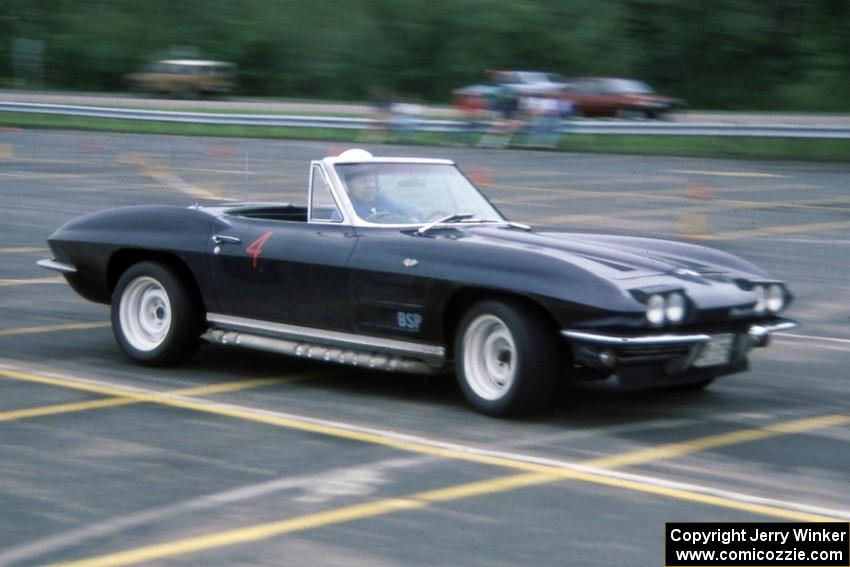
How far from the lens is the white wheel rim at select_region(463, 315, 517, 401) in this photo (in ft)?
24.6

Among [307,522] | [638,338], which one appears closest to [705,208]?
[638,338]

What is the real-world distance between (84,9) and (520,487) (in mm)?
66275

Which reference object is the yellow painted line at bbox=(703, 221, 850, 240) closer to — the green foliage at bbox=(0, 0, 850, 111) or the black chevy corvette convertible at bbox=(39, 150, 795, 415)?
the black chevy corvette convertible at bbox=(39, 150, 795, 415)

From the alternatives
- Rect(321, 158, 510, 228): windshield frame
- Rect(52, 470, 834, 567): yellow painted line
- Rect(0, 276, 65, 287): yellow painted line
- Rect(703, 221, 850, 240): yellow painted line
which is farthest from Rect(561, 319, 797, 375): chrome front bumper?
Rect(703, 221, 850, 240): yellow painted line

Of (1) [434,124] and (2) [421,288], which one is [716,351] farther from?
(1) [434,124]

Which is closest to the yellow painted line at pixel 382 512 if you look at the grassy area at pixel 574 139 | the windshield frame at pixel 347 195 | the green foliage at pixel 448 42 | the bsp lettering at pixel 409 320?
the bsp lettering at pixel 409 320

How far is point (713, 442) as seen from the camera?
6988mm

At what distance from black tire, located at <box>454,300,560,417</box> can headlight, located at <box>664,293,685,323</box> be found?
599 millimetres

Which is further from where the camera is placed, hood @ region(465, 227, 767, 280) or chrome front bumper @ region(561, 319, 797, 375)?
hood @ region(465, 227, 767, 280)

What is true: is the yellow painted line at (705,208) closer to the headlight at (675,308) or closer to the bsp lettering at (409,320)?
the bsp lettering at (409,320)

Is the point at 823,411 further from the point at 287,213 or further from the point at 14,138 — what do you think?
the point at 14,138

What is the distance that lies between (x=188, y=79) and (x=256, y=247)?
1700 inches

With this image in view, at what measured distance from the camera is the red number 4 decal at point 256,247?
27.8 ft

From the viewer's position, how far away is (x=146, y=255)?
30.0ft
